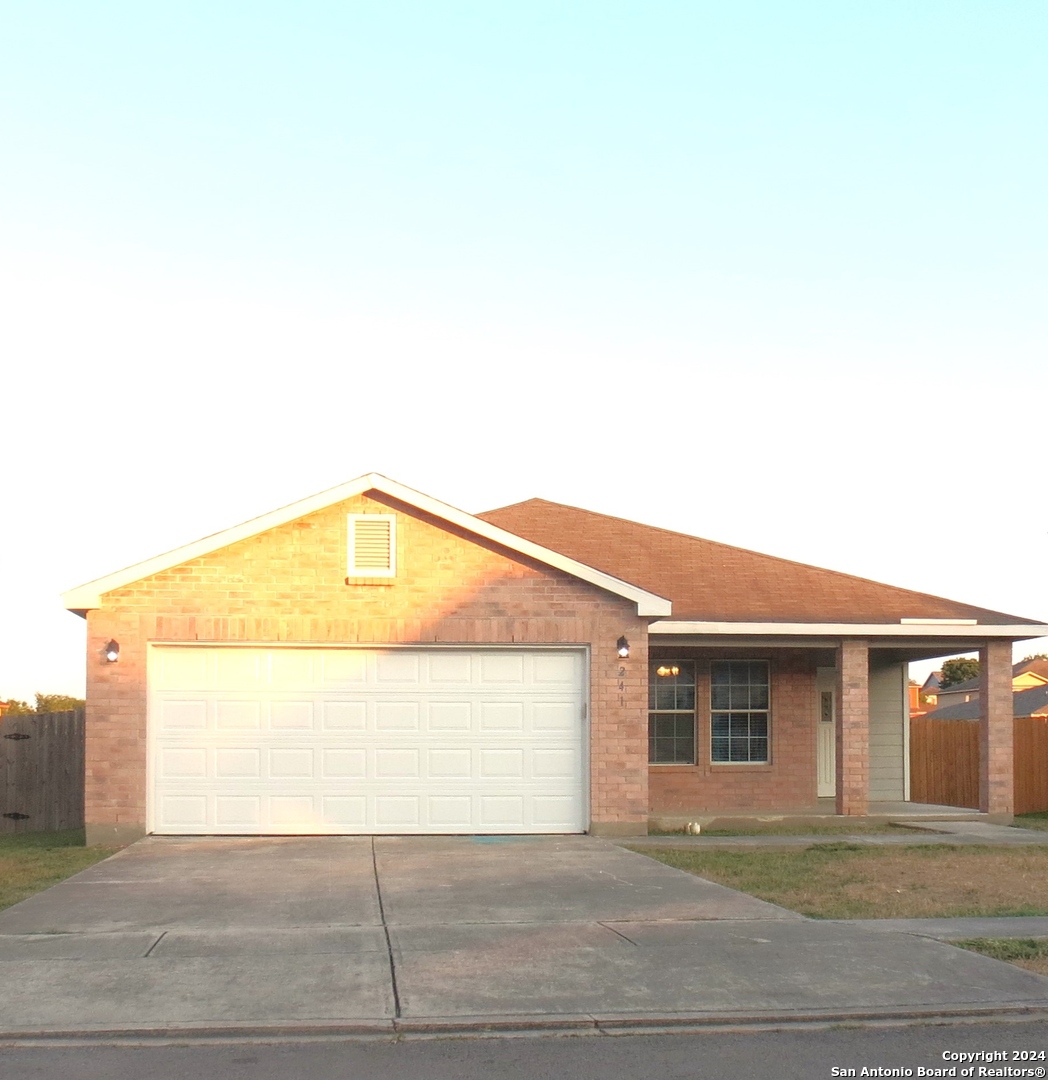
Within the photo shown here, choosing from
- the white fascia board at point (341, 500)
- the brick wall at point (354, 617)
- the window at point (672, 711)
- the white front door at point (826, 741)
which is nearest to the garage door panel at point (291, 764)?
the brick wall at point (354, 617)

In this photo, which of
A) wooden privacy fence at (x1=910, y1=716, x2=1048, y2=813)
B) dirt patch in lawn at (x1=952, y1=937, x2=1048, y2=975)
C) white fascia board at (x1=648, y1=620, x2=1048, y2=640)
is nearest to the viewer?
dirt patch in lawn at (x1=952, y1=937, x2=1048, y2=975)

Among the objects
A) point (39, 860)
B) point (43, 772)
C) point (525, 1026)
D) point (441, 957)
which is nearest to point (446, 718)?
point (39, 860)

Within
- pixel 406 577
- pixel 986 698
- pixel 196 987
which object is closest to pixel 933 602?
pixel 986 698

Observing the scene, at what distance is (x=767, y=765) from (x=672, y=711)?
1803mm

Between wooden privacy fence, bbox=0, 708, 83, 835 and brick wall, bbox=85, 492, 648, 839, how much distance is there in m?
4.70

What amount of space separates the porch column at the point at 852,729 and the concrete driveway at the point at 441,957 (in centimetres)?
710

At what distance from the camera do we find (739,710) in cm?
2150

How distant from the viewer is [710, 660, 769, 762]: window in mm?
21391

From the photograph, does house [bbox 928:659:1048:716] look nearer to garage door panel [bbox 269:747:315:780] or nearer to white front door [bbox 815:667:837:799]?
white front door [bbox 815:667:837:799]

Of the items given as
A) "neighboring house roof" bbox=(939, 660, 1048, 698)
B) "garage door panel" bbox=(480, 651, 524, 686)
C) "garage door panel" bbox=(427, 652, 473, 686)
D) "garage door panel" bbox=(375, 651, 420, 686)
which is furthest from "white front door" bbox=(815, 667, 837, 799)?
"neighboring house roof" bbox=(939, 660, 1048, 698)

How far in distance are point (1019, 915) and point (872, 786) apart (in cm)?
1271

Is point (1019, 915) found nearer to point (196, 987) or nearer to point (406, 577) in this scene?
point (196, 987)

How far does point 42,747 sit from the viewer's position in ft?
66.9

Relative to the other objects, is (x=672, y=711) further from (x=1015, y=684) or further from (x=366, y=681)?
(x=1015, y=684)
